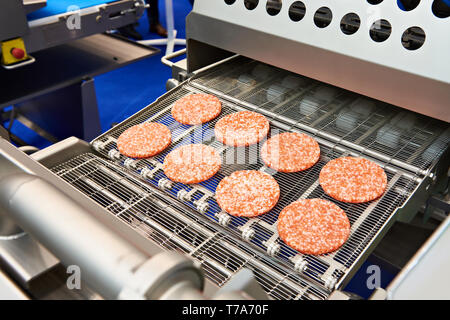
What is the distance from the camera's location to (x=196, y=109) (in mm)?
1583

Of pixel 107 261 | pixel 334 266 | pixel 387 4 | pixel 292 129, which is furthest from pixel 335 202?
pixel 107 261

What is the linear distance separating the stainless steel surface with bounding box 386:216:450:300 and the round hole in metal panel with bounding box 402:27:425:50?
2.37 ft

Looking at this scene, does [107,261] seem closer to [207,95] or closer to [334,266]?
[334,266]

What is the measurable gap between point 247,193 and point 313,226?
24cm

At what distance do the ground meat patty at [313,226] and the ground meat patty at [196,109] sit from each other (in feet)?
1.83

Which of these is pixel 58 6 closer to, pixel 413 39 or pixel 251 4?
pixel 251 4

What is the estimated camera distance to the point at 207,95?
65.1 inches

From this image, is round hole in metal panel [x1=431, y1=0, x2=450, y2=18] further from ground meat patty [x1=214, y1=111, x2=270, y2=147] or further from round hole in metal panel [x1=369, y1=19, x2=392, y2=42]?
ground meat patty [x1=214, y1=111, x2=270, y2=147]

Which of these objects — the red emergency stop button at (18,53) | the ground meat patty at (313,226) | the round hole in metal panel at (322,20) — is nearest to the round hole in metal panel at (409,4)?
the round hole in metal panel at (322,20)

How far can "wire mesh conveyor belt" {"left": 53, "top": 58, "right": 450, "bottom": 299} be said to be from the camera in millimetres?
1064

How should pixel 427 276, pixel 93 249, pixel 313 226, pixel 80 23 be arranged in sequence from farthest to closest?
→ pixel 80 23 < pixel 313 226 < pixel 427 276 < pixel 93 249

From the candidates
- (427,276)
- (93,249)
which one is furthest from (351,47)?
(93,249)

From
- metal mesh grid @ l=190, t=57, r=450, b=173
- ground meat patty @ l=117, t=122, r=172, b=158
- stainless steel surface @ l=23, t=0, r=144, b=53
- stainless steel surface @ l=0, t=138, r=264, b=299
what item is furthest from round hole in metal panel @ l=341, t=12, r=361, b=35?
stainless steel surface @ l=23, t=0, r=144, b=53
